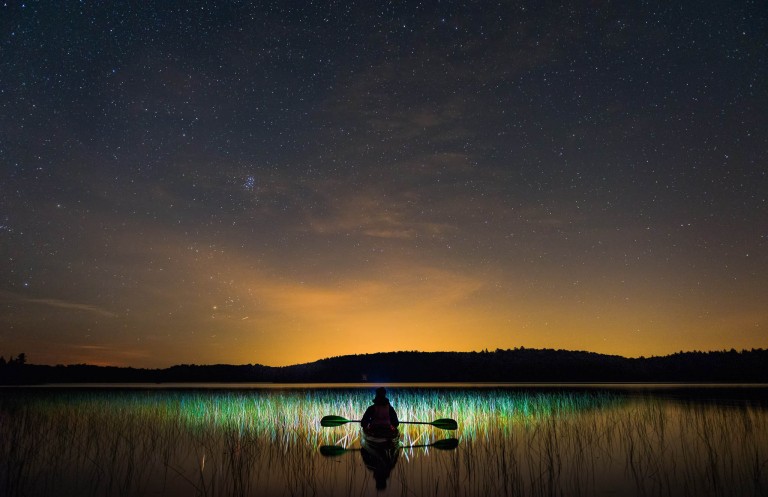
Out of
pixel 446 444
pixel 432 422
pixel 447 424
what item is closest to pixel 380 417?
pixel 446 444

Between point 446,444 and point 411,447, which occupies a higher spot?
point 446,444

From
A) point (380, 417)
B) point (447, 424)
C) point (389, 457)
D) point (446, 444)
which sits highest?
point (380, 417)

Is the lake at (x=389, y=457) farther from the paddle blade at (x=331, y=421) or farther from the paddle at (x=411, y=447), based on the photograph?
the paddle blade at (x=331, y=421)

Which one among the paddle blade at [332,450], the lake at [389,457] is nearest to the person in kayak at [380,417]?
the lake at [389,457]

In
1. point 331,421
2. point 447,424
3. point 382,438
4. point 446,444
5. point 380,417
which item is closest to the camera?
point 382,438

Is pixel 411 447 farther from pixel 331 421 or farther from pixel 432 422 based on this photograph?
pixel 331 421

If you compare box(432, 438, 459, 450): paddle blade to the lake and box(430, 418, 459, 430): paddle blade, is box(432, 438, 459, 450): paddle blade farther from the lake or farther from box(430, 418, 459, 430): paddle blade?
box(430, 418, 459, 430): paddle blade

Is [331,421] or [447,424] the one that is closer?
[447,424]

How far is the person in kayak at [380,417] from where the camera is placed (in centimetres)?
1434

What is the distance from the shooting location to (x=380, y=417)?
48.4 feet

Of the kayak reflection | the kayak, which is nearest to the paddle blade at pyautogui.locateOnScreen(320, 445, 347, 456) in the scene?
the kayak reflection

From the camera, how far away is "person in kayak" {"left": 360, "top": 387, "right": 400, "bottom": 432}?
1434cm

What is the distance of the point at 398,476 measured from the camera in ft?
35.8

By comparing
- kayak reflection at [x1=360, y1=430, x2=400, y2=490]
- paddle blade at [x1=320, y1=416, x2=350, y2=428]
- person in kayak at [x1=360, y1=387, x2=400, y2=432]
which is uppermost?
person in kayak at [x1=360, y1=387, x2=400, y2=432]
